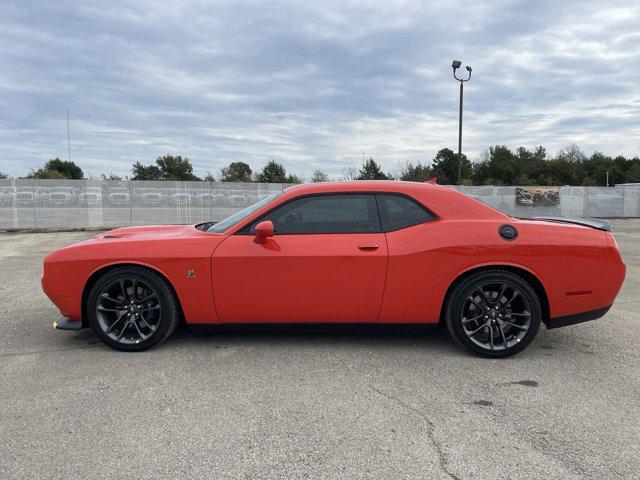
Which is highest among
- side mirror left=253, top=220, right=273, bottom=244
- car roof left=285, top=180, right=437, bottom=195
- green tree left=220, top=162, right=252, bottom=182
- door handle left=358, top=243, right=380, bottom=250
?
green tree left=220, top=162, right=252, bottom=182

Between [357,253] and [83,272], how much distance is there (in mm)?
2300

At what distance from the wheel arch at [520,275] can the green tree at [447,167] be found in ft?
164

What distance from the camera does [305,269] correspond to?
352cm

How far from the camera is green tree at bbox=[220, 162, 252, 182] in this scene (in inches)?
2121

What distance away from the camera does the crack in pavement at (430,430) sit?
7.10 feet

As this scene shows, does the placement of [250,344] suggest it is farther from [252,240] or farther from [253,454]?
[253,454]

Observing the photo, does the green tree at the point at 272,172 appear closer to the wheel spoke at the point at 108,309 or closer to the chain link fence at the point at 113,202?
the chain link fence at the point at 113,202

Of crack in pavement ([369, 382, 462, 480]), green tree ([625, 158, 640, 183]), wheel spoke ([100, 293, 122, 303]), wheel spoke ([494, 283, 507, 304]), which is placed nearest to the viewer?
crack in pavement ([369, 382, 462, 480])

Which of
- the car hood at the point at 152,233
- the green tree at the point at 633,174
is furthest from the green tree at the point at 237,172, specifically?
the green tree at the point at 633,174

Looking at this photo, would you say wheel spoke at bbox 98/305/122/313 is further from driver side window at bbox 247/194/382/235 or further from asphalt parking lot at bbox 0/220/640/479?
driver side window at bbox 247/194/382/235

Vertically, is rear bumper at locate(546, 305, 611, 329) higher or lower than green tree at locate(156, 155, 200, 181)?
lower

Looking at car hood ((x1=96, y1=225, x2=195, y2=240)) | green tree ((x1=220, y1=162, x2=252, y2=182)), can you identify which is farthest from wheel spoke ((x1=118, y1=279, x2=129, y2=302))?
green tree ((x1=220, y1=162, x2=252, y2=182))

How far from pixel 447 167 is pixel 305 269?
5527 centimetres

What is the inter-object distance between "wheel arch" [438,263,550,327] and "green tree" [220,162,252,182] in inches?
2003
